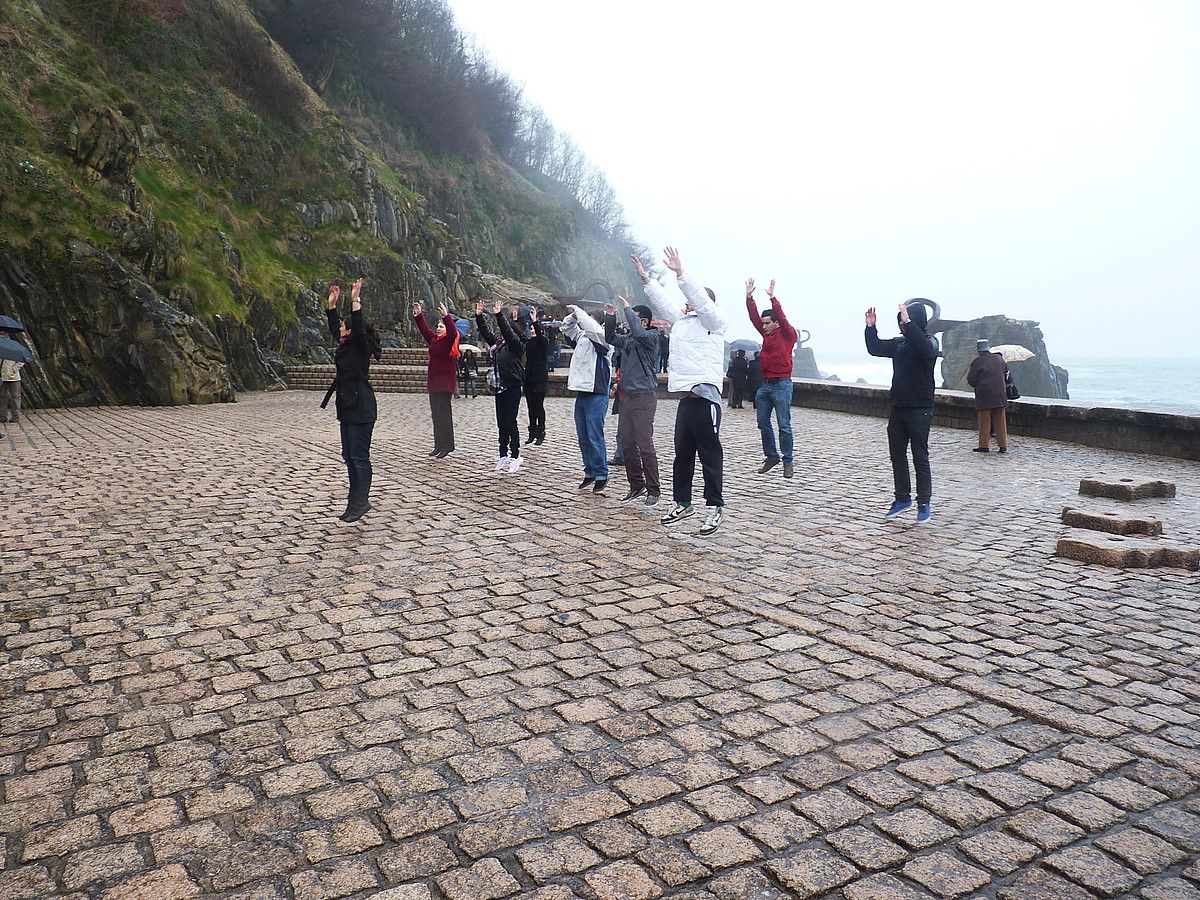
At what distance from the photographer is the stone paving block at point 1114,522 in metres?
6.96

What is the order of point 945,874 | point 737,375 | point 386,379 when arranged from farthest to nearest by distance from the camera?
point 386,379 → point 737,375 → point 945,874

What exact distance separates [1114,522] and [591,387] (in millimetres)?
4906

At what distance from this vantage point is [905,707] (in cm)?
384

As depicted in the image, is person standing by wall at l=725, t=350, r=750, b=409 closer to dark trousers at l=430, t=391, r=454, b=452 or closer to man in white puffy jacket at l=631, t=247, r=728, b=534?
dark trousers at l=430, t=391, r=454, b=452

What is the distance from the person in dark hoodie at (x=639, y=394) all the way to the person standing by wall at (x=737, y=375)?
12.4 metres

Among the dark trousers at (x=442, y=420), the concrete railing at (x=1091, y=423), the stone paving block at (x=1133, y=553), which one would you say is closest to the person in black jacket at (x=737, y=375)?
the concrete railing at (x=1091, y=423)

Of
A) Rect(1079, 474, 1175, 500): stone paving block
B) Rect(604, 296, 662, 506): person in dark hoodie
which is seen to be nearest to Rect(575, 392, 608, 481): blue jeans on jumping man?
Rect(604, 296, 662, 506): person in dark hoodie

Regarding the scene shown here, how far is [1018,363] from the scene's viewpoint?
53.0 metres

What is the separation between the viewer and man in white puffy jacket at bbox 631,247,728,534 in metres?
7.41

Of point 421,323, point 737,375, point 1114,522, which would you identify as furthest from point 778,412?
point 737,375

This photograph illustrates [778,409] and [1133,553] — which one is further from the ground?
[778,409]

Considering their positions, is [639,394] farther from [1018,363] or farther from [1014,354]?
[1018,363]

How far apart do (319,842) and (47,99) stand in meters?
23.2

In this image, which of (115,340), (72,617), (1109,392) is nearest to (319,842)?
Answer: (72,617)
